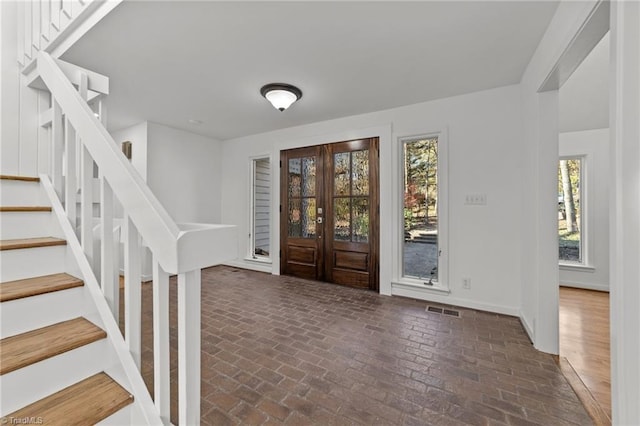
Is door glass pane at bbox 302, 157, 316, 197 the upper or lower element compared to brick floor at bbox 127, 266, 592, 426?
upper

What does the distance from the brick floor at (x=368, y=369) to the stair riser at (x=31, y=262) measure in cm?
97

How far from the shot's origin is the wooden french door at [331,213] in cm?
390

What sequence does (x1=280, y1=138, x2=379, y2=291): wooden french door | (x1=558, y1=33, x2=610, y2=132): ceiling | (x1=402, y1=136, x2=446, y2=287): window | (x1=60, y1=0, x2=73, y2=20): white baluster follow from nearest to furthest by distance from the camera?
1. (x1=60, y1=0, x2=73, y2=20): white baluster
2. (x1=558, y1=33, x2=610, y2=132): ceiling
3. (x1=402, y1=136, x2=446, y2=287): window
4. (x1=280, y1=138, x2=379, y2=291): wooden french door

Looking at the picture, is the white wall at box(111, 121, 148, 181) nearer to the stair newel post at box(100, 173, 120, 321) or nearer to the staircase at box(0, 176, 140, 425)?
the staircase at box(0, 176, 140, 425)

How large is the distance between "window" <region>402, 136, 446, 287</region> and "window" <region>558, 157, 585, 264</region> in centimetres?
243

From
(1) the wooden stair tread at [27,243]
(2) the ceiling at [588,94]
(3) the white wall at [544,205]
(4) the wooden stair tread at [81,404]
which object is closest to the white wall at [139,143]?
(1) the wooden stair tread at [27,243]

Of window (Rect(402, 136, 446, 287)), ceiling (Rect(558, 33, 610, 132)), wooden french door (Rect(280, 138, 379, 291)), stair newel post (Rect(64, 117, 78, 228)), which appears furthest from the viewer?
wooden french door (Rect(280, 138, 379, 291))

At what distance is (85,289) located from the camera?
1.28 meters

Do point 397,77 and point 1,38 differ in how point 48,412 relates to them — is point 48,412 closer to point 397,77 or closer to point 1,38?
point 1,38

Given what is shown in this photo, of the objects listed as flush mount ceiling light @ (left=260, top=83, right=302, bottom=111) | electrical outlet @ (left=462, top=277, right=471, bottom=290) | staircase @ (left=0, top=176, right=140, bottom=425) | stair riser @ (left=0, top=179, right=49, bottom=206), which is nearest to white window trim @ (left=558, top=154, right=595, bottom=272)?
electrical outlet @ (left=462, top=277, right=471, bottom=290)

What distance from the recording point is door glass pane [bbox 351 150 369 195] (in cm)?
393

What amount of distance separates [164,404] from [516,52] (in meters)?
3.42

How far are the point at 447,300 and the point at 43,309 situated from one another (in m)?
3.60

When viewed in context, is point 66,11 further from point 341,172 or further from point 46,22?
point 341,172
